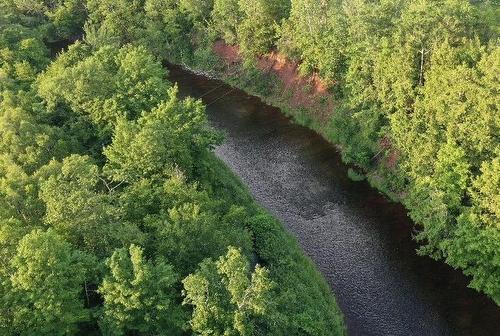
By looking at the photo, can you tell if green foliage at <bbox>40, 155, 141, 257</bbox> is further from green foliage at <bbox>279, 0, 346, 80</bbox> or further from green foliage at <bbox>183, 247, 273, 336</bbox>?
green foliage at <bbox>279, 0, 346, 80</bbox>

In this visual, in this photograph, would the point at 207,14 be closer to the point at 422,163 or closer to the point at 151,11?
the point at 151,11

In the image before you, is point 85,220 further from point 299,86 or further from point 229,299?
point 299,86

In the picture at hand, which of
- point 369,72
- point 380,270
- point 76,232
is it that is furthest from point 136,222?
point 369,72

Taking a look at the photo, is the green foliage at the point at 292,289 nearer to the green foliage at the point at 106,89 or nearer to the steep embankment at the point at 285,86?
the steep embankment at the point at 285,86

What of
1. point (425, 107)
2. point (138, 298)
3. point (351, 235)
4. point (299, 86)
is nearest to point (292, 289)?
point (351, 235)

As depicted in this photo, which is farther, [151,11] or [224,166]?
[151,11]

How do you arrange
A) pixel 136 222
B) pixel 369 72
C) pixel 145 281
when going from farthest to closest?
pixel 369 72 → pixel 136 222 → pixel 145 281
